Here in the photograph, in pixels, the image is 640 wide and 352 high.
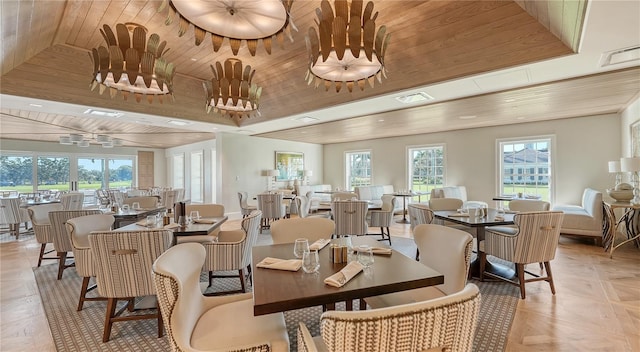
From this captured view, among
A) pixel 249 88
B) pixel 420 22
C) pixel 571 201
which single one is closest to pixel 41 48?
pixel 249 88

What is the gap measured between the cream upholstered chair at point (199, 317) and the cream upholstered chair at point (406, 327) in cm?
62

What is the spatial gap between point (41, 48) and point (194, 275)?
160 inches

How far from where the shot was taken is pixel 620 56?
2.95 metres

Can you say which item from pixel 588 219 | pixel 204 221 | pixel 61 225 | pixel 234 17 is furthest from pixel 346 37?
pixel 588 219

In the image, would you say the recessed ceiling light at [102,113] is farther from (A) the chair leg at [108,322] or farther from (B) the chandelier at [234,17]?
(B) the chandelier at [234,17]

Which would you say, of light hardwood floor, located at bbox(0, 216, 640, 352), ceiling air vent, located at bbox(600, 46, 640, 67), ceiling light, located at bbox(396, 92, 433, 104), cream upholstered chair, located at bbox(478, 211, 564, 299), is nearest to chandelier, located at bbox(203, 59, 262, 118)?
ceiling light, located at bbox(396, 92, 433, 104)

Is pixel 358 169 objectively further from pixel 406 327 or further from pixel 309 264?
pixel 406 327

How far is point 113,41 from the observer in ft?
8.74

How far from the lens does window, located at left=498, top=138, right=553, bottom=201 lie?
22.2 feet

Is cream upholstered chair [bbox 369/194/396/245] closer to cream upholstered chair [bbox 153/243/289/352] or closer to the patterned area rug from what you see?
the patterned area rug

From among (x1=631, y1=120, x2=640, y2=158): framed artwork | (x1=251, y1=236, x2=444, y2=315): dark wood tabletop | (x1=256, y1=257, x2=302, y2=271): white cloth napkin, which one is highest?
(x1=631, y1=120, x2=640, y2=158): framed artwork

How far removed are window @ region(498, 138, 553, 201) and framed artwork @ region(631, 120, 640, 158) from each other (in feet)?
5.73

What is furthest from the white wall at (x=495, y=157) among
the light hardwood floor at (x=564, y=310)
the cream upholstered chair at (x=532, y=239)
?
the cream upholstered chair at (x=532, y=239)

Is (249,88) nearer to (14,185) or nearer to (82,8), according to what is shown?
(82,8)
